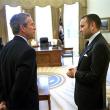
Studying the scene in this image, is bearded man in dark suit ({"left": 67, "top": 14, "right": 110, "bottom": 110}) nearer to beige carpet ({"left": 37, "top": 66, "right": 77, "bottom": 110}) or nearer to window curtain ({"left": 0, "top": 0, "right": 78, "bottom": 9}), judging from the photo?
beige carpet ({"left": 37, "top": 66, "right": 77, "bottom": 110})

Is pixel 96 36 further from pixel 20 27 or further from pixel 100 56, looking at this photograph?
pixel 20 27

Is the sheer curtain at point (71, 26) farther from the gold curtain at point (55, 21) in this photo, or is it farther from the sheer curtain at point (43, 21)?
the sheer curtain at point (43, 21)

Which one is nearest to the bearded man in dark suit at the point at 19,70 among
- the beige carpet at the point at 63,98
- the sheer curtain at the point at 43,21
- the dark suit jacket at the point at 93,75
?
the dark suit jacket at the point at 93,75

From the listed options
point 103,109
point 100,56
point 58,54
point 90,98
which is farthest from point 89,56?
point 58,54

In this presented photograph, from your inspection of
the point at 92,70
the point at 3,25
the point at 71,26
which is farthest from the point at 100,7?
the point at 92,70

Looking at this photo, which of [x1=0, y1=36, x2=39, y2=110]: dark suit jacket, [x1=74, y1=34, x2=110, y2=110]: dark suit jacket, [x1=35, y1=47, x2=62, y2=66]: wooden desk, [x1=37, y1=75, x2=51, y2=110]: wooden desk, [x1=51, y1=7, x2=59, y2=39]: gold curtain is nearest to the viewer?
[x1=0, y1=36, x2=39, y2=110]: dark suit jacket

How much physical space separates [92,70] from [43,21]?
6.68m

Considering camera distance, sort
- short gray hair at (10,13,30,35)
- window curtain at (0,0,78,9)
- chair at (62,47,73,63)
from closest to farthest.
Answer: short gray hair at (10,13,30,35) → chair at (62,47,73,63) → window curtain at (0,0,78,9)

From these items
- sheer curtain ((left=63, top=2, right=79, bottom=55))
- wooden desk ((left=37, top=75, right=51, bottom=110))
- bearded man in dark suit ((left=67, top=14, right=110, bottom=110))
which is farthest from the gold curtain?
bearded man in dark suit ((left=67, top=14, right=110, bottom=110))

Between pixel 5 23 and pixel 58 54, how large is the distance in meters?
3.32

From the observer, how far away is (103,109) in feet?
7.06

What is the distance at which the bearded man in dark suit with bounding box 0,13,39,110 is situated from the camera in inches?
63.5

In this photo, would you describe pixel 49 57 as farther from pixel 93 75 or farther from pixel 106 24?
pixel 93 75

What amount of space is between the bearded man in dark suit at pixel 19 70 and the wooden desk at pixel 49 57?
182 inches
